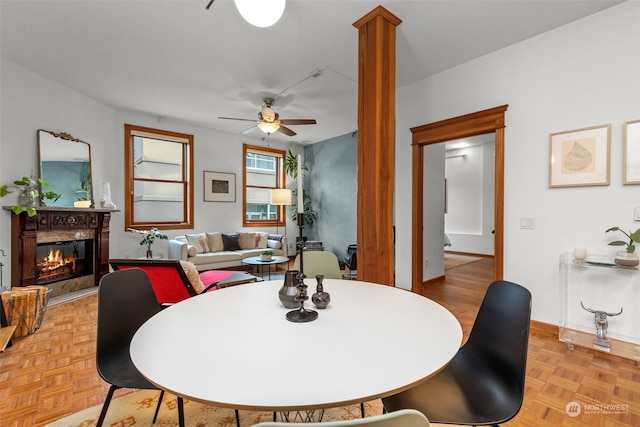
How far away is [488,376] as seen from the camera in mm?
1160

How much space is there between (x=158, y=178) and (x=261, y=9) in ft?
15.8

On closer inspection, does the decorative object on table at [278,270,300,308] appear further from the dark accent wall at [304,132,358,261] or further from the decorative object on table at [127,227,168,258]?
the dark accent wall at [304,132,358,261]

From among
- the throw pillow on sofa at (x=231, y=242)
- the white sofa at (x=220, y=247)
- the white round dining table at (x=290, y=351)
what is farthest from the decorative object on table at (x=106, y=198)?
the white round dining table at (x=290, y=351)

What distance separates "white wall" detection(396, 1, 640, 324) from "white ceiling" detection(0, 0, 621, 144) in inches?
7.3

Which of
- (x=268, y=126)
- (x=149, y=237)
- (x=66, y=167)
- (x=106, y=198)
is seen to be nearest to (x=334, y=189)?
(x=268, y=126)

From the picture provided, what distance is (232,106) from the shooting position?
4633 millimetres

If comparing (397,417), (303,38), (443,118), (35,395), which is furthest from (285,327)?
(443,118)

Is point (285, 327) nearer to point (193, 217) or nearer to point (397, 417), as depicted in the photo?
point (397, 417)

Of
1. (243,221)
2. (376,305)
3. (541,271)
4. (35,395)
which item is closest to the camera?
Result: (376,305)

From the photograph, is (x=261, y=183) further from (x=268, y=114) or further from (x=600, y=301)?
(x=600, y=301)

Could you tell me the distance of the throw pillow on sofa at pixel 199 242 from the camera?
513 cm

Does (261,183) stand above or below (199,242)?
above

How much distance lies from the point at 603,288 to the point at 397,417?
2996 mm

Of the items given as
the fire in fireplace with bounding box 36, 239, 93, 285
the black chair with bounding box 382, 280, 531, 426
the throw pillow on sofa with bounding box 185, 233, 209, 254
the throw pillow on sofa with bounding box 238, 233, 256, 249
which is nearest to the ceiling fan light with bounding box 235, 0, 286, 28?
the black chair with bounding box 382, 280, 531, 426
